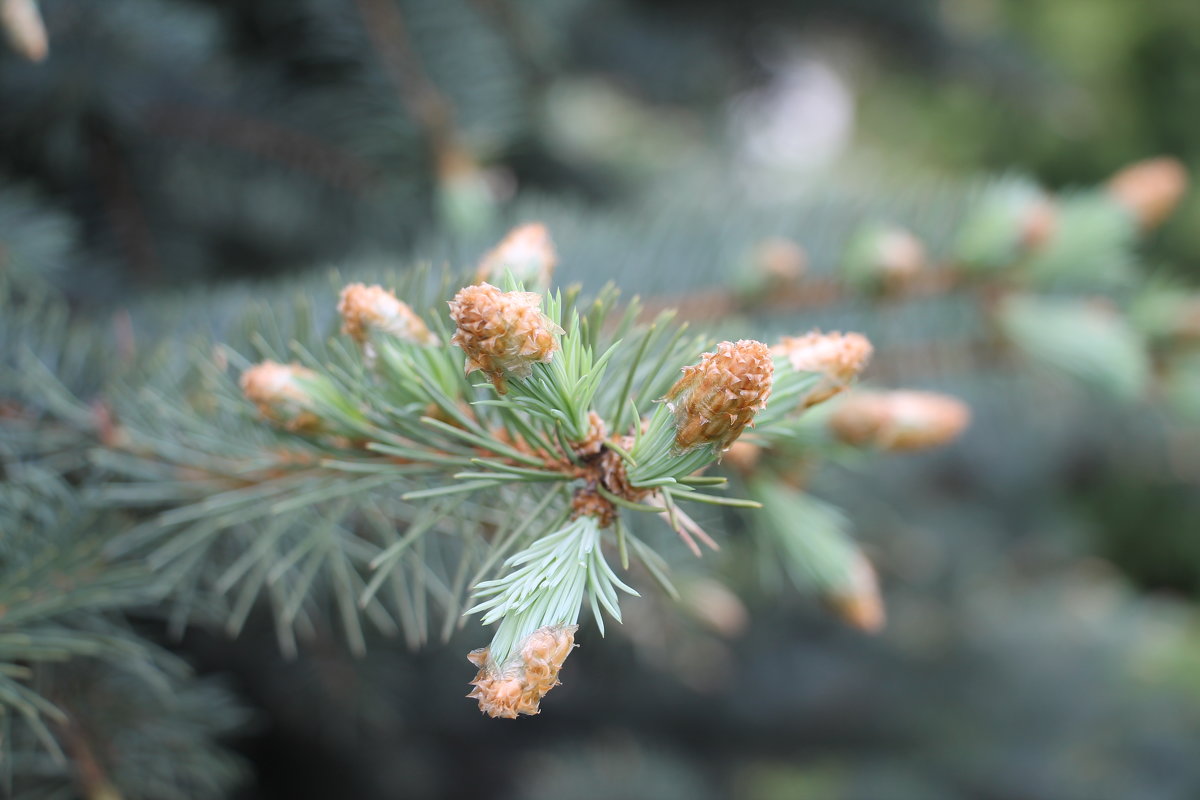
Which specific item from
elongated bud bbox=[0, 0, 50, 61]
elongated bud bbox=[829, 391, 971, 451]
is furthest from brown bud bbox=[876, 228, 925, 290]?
elongated bud bbox=[0, 0, 50, 61]

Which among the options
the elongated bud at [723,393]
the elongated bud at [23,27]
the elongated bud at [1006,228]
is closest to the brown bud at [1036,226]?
the elongated bud at [1006,228]

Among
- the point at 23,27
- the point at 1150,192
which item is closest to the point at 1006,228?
the point at 1150,192

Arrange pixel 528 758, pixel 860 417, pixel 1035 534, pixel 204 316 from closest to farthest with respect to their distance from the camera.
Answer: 1. pixel 860 417
2. pixel 204 316
3. pixel 528 758
4. pixel 1035 534

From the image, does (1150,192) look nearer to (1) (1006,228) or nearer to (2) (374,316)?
(1) (1006,228)

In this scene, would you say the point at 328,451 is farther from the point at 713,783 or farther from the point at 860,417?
the point at 713,783

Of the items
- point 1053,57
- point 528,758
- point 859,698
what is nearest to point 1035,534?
point 859,698

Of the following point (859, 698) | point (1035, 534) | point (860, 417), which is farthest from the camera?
point (1035, 534)

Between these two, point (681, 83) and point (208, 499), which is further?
point (681, 83)

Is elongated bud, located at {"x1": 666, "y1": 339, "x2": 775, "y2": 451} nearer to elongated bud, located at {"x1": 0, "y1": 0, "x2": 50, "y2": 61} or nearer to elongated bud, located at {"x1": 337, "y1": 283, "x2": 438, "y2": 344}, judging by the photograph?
elongated bud, located at {"x1": 337, "y1": 283, "x2": 438, "y2": 344}
